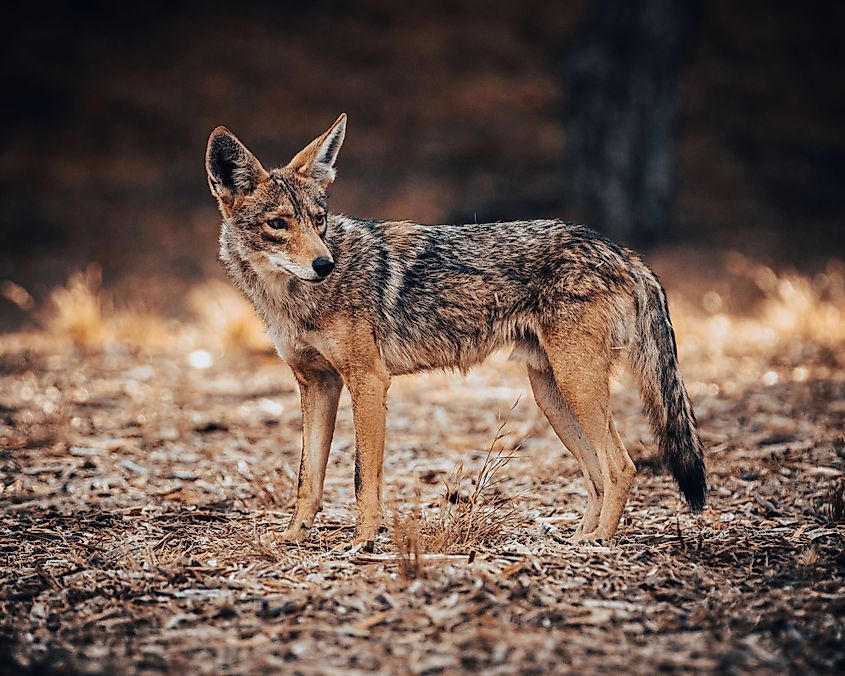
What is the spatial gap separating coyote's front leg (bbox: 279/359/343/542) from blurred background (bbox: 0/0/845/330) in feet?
28.7

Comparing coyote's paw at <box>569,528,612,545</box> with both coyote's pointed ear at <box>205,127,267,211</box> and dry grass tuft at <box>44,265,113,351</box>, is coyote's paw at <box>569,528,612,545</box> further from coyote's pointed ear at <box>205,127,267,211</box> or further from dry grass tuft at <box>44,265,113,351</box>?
dry grass tuft at <box>44,265,113,351</box>

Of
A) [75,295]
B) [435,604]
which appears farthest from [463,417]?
[75,295]

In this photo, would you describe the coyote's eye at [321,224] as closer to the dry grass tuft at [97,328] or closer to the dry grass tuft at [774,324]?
the dry grass tuft at [774,324]

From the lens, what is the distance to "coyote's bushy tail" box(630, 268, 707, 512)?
5.39 meters

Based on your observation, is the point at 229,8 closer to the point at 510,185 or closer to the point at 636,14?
the point at 510,185

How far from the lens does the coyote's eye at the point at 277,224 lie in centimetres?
548

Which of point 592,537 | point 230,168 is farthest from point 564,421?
point 230,168

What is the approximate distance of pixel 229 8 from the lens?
23.3 m

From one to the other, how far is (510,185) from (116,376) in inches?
381

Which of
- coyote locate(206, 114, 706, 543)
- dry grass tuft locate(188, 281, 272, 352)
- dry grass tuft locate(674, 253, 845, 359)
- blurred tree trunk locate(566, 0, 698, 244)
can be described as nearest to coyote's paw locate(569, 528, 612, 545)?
coyote locate(206, 114, 706, 543)

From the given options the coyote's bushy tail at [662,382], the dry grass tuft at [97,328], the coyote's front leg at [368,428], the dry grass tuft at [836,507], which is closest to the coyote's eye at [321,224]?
the coyote's front leg at [368,428]

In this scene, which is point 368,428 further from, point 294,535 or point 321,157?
point 321,157

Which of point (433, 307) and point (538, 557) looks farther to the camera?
point (433, 307)

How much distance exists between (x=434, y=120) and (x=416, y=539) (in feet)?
55.0
